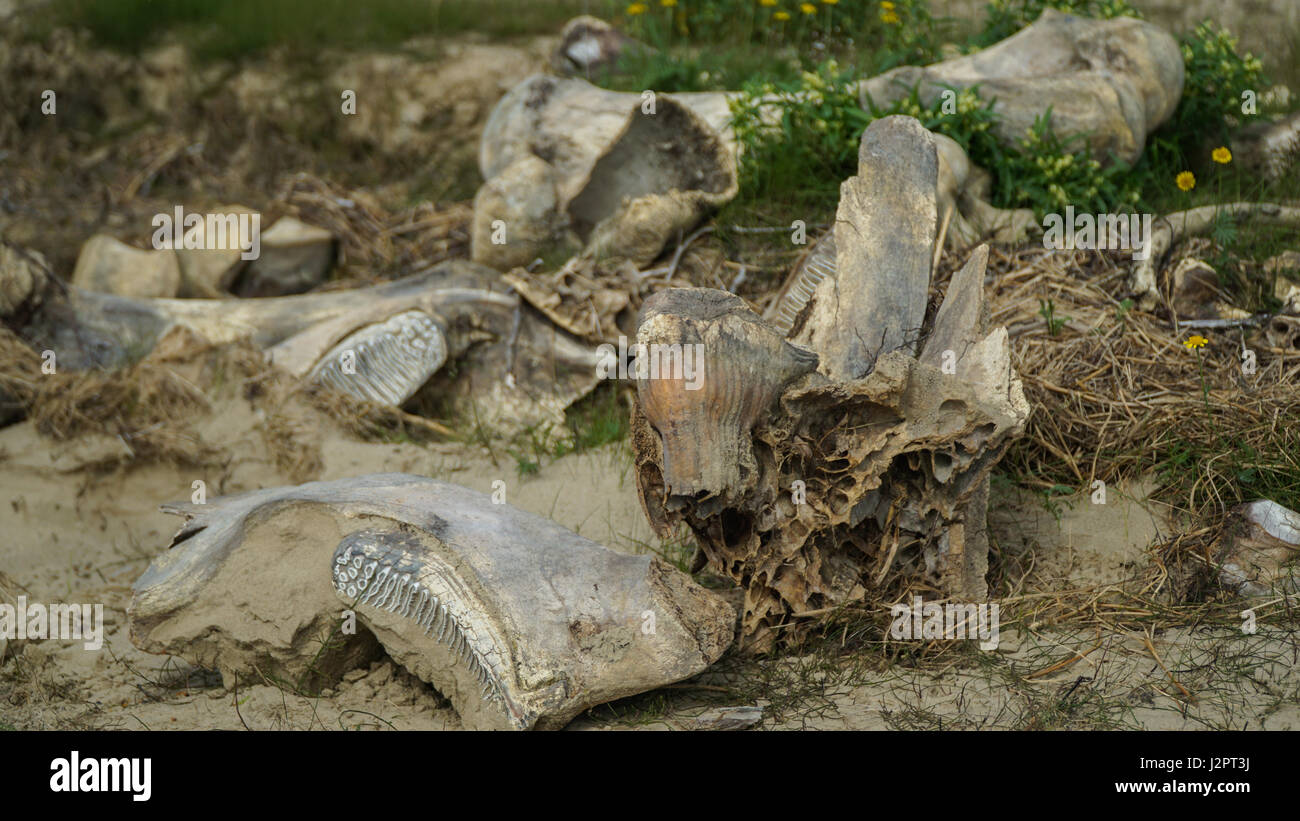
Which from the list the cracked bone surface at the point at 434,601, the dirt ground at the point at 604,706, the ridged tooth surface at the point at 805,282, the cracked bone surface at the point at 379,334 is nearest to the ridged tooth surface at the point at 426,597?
the cracked bone surface at the point at 434,601

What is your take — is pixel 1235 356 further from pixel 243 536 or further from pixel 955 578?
pixel 243 536

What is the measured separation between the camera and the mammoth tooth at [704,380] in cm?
312

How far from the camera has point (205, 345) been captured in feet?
17.9

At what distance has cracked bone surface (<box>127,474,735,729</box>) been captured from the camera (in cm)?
322

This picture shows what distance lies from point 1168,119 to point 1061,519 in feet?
8.80

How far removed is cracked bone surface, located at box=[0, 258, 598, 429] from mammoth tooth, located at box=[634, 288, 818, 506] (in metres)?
1.87

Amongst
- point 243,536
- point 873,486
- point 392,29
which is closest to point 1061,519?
point 873,486

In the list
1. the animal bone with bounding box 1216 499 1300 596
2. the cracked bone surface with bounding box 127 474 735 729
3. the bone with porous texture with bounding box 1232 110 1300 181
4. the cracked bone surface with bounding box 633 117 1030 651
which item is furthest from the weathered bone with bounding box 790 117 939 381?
the bone with porous texture with bounding box 1232 110 1300 181

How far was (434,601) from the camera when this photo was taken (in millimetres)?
3307

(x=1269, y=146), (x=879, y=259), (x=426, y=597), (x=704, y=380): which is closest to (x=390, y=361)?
(x=426, y=597)

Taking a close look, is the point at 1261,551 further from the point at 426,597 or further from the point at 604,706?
the point at 426,597

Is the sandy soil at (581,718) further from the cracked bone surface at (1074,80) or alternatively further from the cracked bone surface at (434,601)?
the cracked bone surface at (1074,80)

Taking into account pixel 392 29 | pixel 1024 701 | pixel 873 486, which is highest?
pixel 392 29

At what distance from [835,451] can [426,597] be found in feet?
3.88
